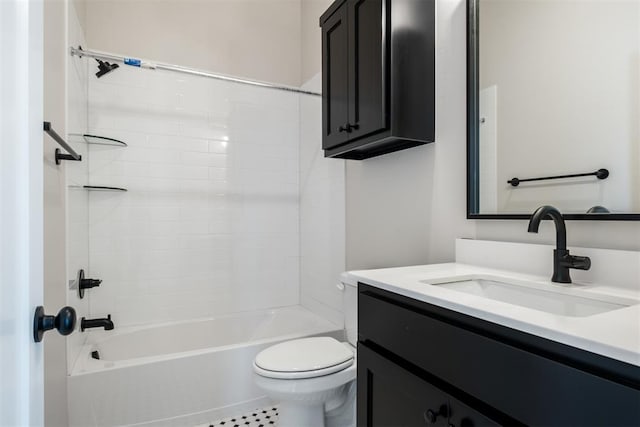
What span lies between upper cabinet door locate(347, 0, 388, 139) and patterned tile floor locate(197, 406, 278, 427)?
1598 mm

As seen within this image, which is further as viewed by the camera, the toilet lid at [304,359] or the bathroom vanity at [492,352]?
the toilet lid at [304,359]

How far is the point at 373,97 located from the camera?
4.77 feet

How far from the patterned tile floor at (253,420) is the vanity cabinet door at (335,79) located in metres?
1.54

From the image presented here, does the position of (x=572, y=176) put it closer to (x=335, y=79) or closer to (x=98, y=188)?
(x=335, y=79)

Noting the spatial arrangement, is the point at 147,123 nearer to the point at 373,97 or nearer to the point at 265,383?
the point at 373,97

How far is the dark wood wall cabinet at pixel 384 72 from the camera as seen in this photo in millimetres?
1395

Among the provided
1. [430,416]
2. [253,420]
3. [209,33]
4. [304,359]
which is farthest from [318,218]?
[430,416]

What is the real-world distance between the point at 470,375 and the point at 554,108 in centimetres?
93

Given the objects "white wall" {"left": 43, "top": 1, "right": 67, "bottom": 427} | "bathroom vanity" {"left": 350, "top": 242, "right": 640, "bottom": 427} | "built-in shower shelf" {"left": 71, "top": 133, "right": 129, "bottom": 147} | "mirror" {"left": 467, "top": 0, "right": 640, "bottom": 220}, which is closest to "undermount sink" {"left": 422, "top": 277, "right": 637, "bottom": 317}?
"bathroom vanity" {"left": 350, "top": 242, "right": 640, "bottom": 427}

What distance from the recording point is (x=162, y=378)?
5.85 feet

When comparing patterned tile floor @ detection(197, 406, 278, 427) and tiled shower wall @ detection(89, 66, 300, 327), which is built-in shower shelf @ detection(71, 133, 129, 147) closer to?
tiled shower wall @ detection(89, 66, 300, 327)

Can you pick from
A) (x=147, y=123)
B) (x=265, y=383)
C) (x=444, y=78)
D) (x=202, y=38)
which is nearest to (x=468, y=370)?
(x=265, y=383)

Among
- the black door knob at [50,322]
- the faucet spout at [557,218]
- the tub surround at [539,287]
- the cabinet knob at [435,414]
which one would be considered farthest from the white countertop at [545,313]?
the black door knob at [50,322]

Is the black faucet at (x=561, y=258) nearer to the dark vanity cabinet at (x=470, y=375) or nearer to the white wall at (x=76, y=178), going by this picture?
the dark vanity cabinet at (x=470, y=375)
